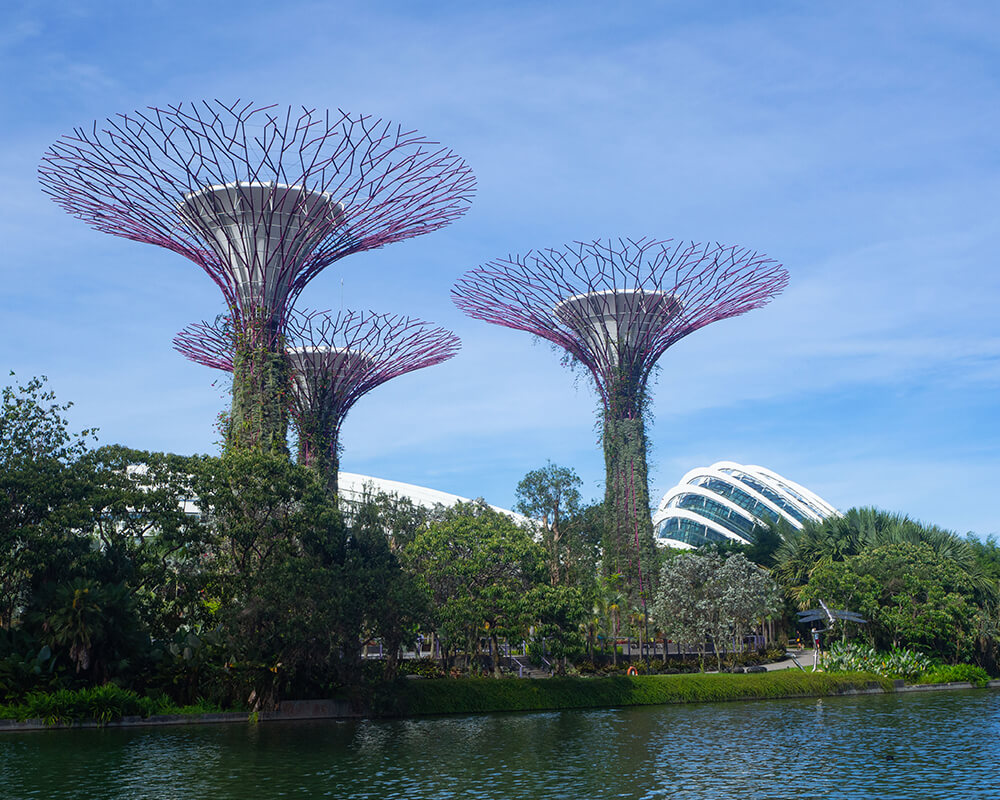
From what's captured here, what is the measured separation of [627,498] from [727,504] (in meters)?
36.5

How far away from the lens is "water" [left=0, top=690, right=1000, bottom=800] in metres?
15.8

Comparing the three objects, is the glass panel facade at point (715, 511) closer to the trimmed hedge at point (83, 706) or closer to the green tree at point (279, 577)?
the green tree at point (279, 577)

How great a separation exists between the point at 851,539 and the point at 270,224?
30.6 metres

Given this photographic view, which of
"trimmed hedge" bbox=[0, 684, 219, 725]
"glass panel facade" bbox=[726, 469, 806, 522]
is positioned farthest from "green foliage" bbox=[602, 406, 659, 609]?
"glass panel facade" bbox=[726, 469, 806, 522]

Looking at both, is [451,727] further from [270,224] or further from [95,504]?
[270,224]

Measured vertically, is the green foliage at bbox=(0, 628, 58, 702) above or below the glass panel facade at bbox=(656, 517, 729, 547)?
below

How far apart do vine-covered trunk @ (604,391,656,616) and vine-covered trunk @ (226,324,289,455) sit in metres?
20.7

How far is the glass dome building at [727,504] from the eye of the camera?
8600cm

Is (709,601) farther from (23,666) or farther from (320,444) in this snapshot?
(23,666)

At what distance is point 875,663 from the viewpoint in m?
38.9

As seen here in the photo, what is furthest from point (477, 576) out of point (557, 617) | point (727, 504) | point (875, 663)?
point (727, 504)

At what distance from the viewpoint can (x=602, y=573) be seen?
5266 centimetres

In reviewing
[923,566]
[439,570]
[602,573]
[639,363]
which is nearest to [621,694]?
[439,570]

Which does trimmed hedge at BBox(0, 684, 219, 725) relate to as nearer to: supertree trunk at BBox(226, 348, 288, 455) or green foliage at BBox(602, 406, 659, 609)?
supertree trunk at BBox(226, 348, 288, 455)
